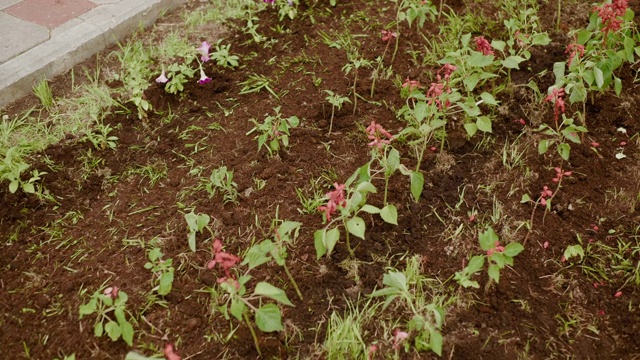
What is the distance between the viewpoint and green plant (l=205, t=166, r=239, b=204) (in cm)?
247

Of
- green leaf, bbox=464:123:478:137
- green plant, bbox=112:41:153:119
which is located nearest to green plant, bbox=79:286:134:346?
green plant, bbox=112:41:153:119

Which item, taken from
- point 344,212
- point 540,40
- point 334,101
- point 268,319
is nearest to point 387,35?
point 334,101

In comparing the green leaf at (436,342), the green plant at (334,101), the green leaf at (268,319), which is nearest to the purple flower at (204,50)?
the green plant at (334,101)

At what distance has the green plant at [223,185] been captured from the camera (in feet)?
8.09

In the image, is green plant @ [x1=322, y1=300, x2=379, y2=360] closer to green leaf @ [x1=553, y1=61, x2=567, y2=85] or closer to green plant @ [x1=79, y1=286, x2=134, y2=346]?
green plant @ [x1=79, y1=286, x2=134, y2=346]

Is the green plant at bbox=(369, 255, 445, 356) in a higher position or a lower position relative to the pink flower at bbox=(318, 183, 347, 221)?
lower

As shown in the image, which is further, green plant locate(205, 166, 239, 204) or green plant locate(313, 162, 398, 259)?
green plant locate(205, 166, 239, 204)

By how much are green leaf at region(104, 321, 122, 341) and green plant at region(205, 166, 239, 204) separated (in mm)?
734

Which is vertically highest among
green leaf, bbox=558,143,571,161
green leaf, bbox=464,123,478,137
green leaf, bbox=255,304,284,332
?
green leaf, bbox=255,304,284,332

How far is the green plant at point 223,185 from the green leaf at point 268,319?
0.77m

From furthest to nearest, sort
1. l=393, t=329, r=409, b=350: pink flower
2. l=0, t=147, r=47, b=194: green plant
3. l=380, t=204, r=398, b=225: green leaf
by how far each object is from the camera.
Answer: l=0, t=147, r=47, b=194: green plant < l=380, t=204, r=398, b=225: green leaf < l=393, t=329, r=409, b=350: pink flower

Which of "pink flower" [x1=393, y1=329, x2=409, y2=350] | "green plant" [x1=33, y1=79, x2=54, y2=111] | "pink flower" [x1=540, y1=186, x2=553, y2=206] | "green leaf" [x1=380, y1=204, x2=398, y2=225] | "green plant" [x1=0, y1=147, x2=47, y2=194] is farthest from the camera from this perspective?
"green plant" [x1=33, y1=79, x2=54, y2=111]

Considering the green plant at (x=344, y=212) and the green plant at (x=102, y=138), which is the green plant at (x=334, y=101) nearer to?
the green plant at (x=344, y=212)

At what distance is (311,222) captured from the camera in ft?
8.00
